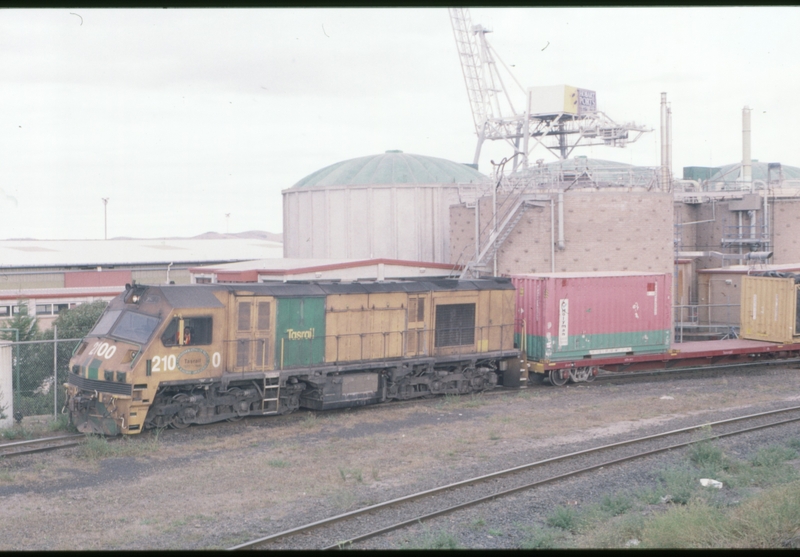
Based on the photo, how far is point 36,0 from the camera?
470cm

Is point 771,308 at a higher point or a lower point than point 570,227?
lower

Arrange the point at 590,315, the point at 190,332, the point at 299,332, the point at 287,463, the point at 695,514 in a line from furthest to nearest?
the point at 590,315 < the point at 299,332 < the point at 190,332 < the point at 287,463 < the point at 695,514

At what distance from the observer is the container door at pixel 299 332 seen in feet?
57.3

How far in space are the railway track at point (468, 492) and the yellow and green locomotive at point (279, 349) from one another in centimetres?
641

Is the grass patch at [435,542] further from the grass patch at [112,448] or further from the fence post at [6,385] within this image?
the fence post at [6,385]

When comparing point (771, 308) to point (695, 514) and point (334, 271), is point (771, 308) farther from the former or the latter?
point (695, 514)

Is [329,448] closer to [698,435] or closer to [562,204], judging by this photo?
[698,435]

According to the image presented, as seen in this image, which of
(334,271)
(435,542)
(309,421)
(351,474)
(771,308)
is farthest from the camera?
(334,271)

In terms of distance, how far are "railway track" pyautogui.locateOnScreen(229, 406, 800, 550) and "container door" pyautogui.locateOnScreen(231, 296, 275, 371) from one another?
6569 mm

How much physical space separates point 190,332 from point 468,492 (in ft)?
23.8

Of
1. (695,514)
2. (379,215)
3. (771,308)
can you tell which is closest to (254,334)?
(695,514)

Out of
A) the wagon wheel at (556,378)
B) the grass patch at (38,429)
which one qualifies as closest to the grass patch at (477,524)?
the grass patch at (38,429)

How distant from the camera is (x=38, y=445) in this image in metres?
14.7

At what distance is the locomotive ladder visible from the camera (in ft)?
56.6
